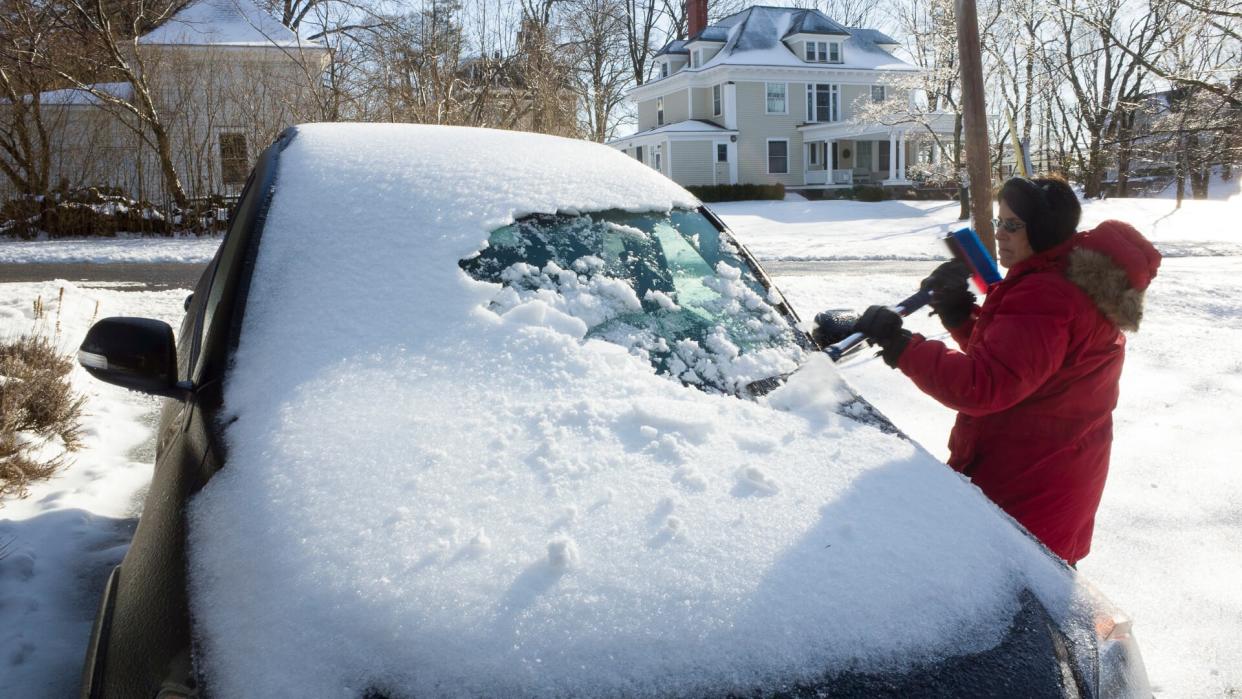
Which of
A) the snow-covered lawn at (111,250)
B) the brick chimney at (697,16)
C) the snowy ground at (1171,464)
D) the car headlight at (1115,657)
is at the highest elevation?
the brick chimney at (697,16)

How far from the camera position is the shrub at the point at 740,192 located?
1366 inches

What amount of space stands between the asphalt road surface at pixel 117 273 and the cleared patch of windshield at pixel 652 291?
968cm

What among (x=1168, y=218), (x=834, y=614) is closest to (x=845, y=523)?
(x=834, y=614)

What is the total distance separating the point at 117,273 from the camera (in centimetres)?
1253

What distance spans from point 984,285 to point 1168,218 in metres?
28.3

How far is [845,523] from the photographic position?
1.58m

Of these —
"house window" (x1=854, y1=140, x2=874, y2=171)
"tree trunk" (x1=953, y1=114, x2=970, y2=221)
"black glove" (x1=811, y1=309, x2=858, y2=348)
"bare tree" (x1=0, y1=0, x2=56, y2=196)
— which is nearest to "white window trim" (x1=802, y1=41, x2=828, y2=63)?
"house window" (x1=854, y1=140, x2=874, y2=171)

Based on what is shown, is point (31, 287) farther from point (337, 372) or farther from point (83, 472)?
point (337, 372)

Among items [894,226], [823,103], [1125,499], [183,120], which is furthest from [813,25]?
[1125,499]

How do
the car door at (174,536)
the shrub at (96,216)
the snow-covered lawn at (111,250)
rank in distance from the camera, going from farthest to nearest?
the shrub at (96,216) < the snow-covered lawn at (111,250) < the car door at (174,536)

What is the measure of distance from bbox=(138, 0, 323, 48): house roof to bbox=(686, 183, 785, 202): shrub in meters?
16.6

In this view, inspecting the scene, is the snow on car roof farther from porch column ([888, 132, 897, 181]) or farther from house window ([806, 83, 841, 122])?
house window ([806, 83, 841, 122])

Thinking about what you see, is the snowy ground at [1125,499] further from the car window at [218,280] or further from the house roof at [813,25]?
the house roof at [813,25]

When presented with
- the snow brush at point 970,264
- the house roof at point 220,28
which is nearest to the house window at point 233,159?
the house roof at point 220,28
